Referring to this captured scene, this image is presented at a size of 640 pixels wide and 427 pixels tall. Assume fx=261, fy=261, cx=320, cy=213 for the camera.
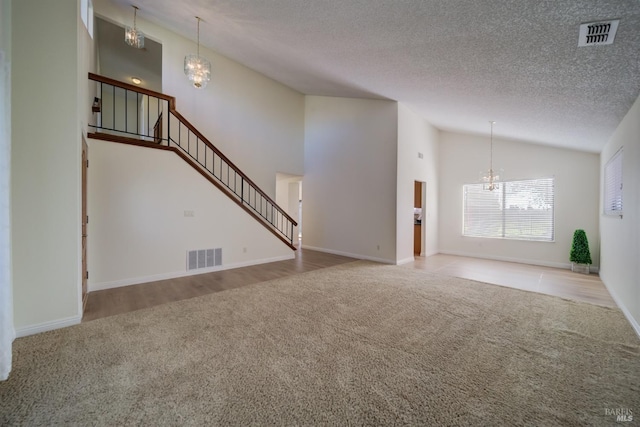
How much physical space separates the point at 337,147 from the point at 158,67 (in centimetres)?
523

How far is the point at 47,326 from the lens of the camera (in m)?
2.70

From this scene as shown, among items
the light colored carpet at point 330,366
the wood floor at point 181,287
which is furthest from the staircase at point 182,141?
the light colored carpet at point 330,366

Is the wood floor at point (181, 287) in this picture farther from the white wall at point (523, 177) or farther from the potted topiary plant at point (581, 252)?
the potted topiary plant at point (581, 252)

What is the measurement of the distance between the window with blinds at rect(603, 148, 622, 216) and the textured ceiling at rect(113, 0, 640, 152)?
0.51m

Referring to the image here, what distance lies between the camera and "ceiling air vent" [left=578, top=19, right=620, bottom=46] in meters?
1.98

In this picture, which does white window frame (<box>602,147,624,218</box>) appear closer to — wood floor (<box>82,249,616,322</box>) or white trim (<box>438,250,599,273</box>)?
wood floor (<box>82,249,616,322</box>)

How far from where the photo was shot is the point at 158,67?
6.98 meters

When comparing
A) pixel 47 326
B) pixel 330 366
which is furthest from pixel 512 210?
pixel 47 326

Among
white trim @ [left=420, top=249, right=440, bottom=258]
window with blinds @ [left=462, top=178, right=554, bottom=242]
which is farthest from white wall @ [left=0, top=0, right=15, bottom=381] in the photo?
window with blinds @ [left=462, top=178, right=554, bottom=242]

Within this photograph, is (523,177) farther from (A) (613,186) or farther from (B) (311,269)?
(B) (311,269)

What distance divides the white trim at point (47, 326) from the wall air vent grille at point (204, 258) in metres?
2.07

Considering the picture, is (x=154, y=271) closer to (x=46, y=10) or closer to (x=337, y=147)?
(x=46, y=10)

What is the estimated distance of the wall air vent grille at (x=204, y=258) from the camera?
4.94m

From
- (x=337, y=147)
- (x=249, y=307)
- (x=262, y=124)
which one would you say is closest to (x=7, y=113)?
(x=249, y=307)
